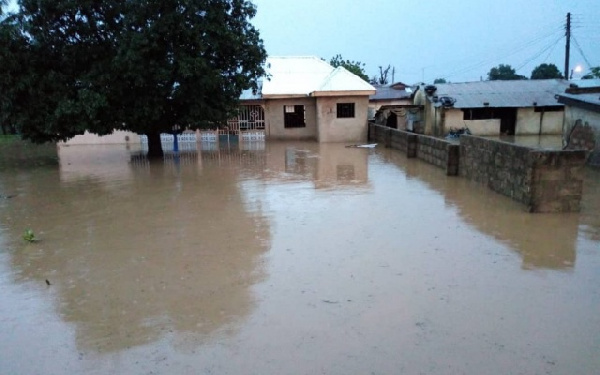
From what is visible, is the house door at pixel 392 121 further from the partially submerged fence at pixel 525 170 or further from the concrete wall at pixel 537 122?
the partially submerged fence at pixel 525 170

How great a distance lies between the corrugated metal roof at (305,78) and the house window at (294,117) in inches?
48.3

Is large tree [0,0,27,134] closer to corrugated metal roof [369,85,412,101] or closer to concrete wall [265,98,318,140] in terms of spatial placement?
concrete wall [265,98,318,140]

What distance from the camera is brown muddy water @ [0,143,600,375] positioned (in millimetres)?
3662

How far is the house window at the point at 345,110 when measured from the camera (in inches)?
940

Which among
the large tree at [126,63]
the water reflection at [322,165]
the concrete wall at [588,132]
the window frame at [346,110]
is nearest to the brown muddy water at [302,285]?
the water reflection at [322,165]

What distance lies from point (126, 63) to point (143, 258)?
11242 millimetres

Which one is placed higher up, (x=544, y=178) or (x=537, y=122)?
(x=537, y=122)

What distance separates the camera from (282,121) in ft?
84.9

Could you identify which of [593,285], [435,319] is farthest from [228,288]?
[593,285]

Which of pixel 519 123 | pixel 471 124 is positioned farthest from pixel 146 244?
pixel 519 123

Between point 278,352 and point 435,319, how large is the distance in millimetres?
1502

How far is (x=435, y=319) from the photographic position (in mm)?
4176

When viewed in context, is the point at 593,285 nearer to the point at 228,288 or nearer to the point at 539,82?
the point at 228,288

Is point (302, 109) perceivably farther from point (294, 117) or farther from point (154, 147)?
point (154, 147)
